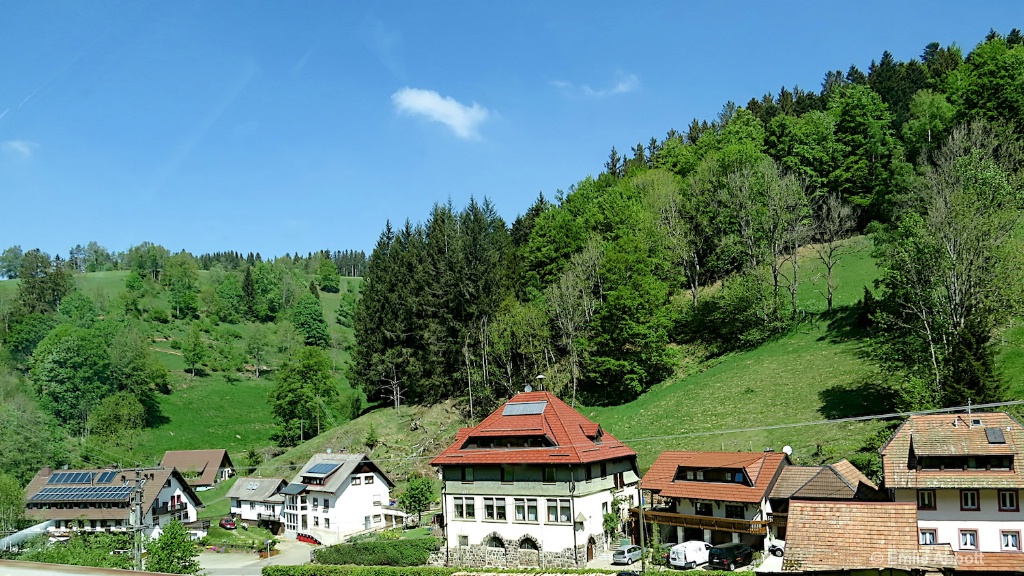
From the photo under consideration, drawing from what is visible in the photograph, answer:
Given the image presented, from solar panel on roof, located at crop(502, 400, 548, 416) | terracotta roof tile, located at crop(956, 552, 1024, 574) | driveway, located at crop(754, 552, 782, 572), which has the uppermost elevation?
solar panel on roof, located at crop(502, 400, 548, 416)

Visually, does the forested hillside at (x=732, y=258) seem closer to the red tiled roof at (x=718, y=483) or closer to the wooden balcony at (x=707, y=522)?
the red tiled roof at (x=718, y=483)

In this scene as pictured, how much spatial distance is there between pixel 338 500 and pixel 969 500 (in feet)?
157

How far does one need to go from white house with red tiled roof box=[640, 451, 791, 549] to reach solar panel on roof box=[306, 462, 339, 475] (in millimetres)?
32410

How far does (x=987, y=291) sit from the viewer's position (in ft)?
160

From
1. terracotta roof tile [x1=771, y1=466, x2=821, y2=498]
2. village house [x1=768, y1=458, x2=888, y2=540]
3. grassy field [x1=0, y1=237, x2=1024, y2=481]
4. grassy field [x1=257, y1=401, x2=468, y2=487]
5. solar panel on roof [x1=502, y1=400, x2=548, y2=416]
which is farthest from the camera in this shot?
grassy field [x1=257, y1=401, x2=468, y2=487]

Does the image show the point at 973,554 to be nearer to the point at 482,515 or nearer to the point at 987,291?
the point at 987,291

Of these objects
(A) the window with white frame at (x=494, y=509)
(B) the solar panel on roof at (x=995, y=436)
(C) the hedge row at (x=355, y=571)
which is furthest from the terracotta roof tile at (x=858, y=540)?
(A) the window with white frame at (x=494, y=509)

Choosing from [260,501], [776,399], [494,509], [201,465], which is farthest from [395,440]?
[776,399]

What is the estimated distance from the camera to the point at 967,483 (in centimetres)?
3403

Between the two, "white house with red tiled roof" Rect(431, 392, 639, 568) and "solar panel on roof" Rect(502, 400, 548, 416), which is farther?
"solar panel on roof" Rect(502, 400, 548, 416)

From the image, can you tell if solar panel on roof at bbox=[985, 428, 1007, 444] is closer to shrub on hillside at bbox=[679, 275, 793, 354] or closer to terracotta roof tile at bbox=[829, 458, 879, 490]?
terracotta roof tile at bbox=[829, 458, 879, 490]

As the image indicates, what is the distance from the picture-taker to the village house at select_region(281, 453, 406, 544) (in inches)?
2495

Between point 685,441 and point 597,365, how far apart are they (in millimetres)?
18737

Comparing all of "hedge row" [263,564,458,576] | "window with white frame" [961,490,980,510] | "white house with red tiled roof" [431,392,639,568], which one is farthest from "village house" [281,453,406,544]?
"window with white frame" [961,490,980,510]
